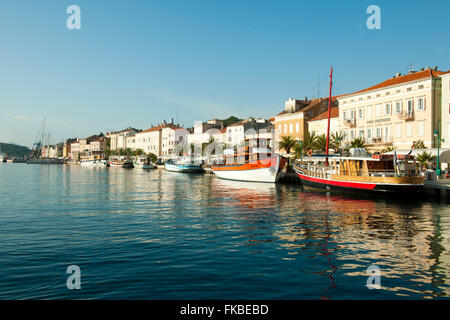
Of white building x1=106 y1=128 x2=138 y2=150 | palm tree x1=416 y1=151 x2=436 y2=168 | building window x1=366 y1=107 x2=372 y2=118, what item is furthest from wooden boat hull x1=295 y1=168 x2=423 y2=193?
white building x1=106 y1=128 x2=138 y2=150

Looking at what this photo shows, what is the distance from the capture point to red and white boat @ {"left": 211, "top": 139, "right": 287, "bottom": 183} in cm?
4716

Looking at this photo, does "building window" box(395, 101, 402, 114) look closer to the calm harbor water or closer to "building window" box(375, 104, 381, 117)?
"building window" box(375, 104, 381, 117)

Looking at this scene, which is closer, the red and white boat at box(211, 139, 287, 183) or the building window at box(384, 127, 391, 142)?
the red and white boat at box(211, 139, 287, 183)

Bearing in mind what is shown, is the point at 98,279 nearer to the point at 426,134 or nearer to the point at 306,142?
the point at 426,134

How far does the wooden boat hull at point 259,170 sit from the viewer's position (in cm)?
4700

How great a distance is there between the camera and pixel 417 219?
61.8 feet

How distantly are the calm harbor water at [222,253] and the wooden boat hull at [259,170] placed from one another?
2585cm

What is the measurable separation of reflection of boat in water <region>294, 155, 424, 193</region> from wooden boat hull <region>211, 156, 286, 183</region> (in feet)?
36.4

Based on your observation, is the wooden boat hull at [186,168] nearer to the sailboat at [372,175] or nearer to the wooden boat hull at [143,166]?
the wooden boat hull at [143,166]

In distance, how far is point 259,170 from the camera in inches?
1929

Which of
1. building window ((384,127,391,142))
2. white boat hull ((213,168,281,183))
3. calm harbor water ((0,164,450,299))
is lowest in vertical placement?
calm harbor water ((0,164,450,299))

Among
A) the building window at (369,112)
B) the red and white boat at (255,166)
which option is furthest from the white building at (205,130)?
the building window at (369,112)

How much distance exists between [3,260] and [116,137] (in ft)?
580
